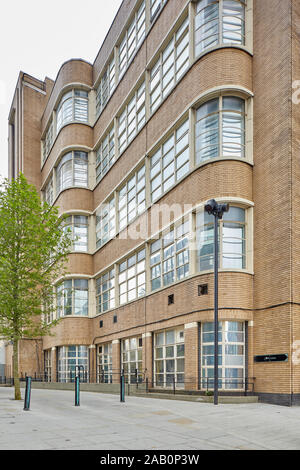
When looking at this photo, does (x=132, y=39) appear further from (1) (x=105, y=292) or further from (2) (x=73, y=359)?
(2) (x=73, y=359)

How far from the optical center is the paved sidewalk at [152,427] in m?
9.17

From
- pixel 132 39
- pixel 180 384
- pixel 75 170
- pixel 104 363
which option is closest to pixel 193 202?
pixel 180 384

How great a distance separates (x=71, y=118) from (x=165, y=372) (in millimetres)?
21093

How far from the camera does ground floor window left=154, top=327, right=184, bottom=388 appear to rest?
69.6 ft

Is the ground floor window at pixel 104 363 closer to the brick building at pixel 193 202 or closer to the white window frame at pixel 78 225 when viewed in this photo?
the brick building at pixel 193 202

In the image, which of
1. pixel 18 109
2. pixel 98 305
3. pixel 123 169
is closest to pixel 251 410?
pixel 123 169

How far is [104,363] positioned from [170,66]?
709 inches

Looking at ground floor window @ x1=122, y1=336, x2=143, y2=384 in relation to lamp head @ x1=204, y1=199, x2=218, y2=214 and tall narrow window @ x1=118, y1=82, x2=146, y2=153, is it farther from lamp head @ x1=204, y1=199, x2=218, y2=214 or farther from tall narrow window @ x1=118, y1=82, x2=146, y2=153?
lamp head @ x1=204, y1=199, x2=218, y2=214

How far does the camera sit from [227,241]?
19.1 metres

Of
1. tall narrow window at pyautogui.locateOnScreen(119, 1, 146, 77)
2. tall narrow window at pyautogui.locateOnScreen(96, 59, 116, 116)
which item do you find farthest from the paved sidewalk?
tall narrow window at pyautogui.locateOnScreen(96, 59, 116, 116)

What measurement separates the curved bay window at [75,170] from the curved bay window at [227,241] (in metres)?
17.4

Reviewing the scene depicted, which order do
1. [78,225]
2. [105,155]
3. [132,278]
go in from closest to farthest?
[132,278], [105,155], [78,225]

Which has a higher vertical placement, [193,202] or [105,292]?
[193,202]

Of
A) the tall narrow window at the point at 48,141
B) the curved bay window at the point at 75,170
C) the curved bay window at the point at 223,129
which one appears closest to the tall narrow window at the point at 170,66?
the curved bay window at the point at 223,129
